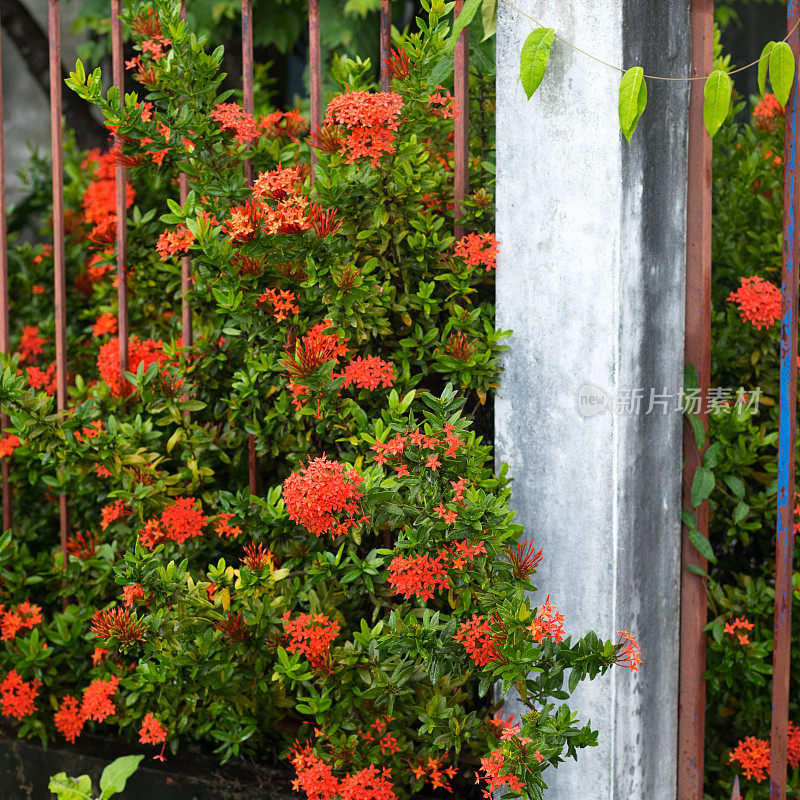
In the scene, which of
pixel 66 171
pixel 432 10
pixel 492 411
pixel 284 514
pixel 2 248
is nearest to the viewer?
pixel 432 10

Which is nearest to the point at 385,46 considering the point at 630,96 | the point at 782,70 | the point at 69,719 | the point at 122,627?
the point at 630,96

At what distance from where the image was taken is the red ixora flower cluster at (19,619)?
2.47 metres

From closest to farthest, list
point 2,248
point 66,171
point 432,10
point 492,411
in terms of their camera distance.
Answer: point 432,10 → point 492,411 → point 2,248 → point 66,171

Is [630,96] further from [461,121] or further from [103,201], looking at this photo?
A: [103,201]

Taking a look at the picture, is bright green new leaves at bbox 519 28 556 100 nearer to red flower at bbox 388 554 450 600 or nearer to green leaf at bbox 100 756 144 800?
red flower at bbox 388 554 450 600

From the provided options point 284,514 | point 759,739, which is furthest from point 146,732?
point 759,739

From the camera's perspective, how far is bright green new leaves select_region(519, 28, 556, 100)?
1.87 m

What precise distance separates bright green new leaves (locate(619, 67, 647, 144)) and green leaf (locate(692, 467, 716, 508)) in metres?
0.82

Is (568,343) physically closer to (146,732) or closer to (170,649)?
(170,649)

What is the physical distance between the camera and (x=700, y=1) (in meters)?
2.04

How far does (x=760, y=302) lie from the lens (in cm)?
232

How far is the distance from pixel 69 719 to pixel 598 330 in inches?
68.0

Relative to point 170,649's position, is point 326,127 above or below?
above

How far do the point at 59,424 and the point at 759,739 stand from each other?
1955mm
